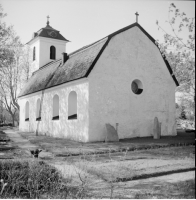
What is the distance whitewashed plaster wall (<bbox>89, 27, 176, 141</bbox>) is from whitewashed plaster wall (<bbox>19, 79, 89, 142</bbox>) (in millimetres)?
583

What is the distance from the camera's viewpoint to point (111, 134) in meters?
13.5

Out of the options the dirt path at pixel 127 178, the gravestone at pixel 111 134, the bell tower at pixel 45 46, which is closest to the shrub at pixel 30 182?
the dirt path at pixel 127 178

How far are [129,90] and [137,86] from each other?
4.01 ft

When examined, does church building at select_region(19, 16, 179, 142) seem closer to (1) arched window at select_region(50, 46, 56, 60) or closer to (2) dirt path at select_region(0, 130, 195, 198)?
(2) dirt path at select_region(0, 130, 195, 198)

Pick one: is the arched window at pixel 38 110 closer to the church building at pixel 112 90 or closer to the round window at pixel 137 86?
the church building at pixel 112 90

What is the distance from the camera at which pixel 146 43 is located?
16.2 metres

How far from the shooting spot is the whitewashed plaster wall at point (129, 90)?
45.3 feet

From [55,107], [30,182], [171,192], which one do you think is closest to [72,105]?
[55,107]

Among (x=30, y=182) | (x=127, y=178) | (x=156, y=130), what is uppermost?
(x=156, y=130)

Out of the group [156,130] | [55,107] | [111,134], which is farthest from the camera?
[55,107]

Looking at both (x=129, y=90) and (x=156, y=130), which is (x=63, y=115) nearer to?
(x=129, y=90)

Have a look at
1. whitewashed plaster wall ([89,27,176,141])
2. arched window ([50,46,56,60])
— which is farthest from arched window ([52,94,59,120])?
arched window ([50,46,56,60])

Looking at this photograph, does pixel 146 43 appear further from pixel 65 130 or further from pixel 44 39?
pixel 44 39

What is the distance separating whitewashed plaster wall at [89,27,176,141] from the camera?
45.3 ft
